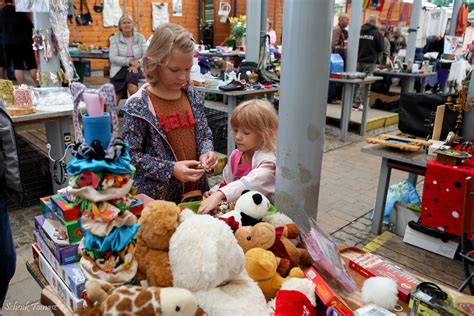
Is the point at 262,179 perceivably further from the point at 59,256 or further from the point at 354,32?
the point at 354,32

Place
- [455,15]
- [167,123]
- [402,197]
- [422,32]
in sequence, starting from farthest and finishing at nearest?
[422,32]
[455,15]
[402,197]
[167,123]

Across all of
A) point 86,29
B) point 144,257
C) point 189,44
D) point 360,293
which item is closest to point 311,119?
point 189,44

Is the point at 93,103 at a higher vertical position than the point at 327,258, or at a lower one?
higher

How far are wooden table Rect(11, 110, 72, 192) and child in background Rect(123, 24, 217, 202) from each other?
1803 millimetres

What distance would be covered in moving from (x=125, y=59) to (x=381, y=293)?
6.40 meters

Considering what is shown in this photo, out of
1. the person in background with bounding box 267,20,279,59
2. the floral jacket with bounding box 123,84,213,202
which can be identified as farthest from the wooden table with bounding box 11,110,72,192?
the person in background with bounding box 267,20,279,59

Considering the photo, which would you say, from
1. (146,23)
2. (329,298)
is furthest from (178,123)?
(146,23)

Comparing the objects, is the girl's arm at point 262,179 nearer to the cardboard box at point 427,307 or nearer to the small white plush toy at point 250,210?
the small white plush toy at point 250,210

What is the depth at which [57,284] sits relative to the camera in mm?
1369

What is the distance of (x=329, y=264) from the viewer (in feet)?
4.83

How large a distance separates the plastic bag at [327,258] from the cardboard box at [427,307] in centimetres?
23

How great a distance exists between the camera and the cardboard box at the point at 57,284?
1251 millimetres

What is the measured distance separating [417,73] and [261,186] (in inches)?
295

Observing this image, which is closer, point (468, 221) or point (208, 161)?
point (208, 161)
